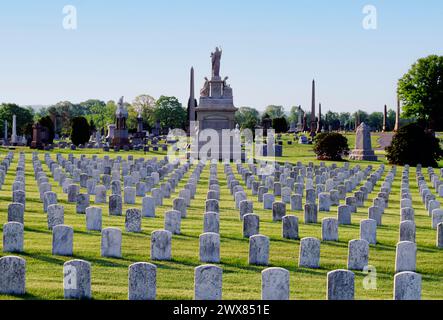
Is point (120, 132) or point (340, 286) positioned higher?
point (120, 132)

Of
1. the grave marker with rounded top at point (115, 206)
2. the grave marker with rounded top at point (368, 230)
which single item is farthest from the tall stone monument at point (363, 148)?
the grave marker with rounded top at point (368, 230)

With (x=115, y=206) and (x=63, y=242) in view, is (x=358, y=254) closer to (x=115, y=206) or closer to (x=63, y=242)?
(x=63, y=242)

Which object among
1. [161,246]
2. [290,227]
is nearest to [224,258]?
[161,246]

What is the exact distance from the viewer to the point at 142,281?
10.7 meters

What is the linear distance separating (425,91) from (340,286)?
78.1 meters

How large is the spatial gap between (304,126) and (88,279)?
338ft

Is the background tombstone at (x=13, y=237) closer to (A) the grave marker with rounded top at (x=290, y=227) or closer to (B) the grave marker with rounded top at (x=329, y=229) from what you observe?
(A) the grave marker with rounded top at (x=290, y=227)

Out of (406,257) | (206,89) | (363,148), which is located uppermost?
(206,89)

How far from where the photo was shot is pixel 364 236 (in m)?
16.1

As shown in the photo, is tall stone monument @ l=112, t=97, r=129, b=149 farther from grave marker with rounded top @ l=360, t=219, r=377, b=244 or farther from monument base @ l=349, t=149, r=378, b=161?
grave marker with rounded top @ l=360, t=219, r=377, b=244

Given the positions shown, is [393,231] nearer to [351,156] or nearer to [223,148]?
[223,148]

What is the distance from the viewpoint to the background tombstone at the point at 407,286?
1034 centimetres
